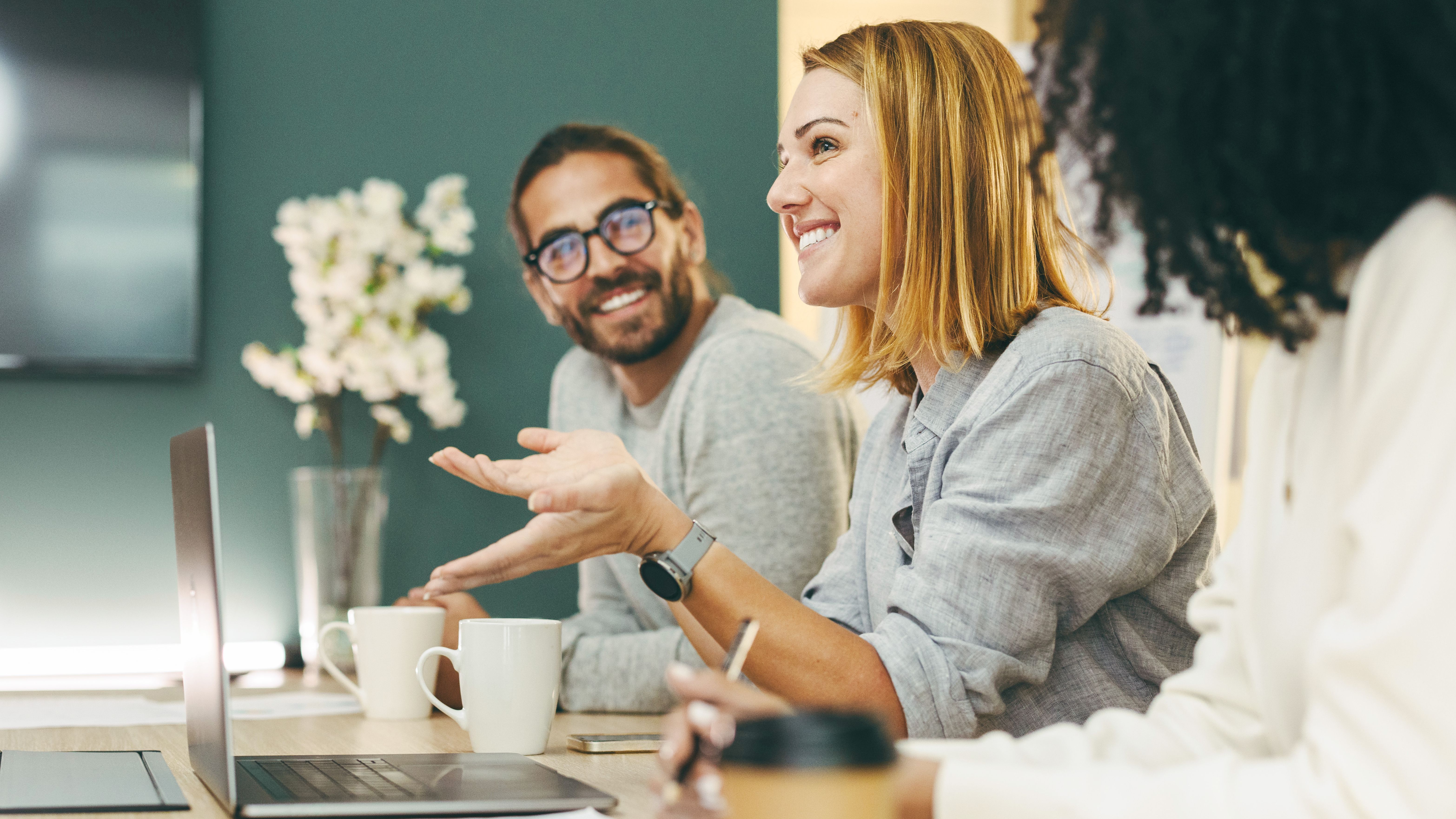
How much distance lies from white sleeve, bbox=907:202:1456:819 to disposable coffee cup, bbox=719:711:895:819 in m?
0.17

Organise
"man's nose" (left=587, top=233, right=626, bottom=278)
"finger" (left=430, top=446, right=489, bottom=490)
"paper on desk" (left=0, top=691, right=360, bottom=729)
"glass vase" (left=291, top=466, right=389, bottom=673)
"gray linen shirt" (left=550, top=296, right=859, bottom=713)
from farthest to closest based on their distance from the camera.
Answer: "glass vase" (left=291, top=466, right=389, bottom=673)
"man's nose" (left=587, top=233, right=626, bottom=278)
"gray linen shirt" (left=550, top=296, right=859, bottom=713)
"paper on desk" (left=0, top=691, right=360, bottom=729)
"finger" (left=430, top=446, right=489, bottom=490)

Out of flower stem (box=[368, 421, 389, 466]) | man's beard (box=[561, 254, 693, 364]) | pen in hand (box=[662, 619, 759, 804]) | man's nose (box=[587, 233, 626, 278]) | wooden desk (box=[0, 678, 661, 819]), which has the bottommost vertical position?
wooden desk (box=[0, 678, 661, 819])

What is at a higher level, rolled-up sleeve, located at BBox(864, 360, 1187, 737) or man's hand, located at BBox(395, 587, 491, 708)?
rolled-up sleeve, located at BBox(864, 360, 1187, 737)

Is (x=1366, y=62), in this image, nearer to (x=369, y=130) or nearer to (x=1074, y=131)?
(x=1074, y=131)

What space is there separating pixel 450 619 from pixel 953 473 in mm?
686

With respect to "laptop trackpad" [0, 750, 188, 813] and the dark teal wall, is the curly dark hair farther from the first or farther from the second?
the dark teal wall

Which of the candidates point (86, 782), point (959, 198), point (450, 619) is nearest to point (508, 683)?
point (86, 782)

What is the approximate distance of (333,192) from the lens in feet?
6.98

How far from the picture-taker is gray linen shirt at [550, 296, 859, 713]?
4.53 ft

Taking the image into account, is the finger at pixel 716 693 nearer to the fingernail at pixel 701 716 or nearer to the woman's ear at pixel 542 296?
the fingernail at pixel 701 716

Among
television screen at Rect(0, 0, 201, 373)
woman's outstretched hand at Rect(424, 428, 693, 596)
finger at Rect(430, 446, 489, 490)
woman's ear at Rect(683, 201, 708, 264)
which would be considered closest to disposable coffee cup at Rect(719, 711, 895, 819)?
woman's outstretched hand at Rect(424, 428, 693, 596)

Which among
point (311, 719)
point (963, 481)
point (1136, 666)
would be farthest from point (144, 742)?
point (1136, 666)

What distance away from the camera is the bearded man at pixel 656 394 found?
4.83ft

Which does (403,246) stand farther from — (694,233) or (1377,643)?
(1377,643)
